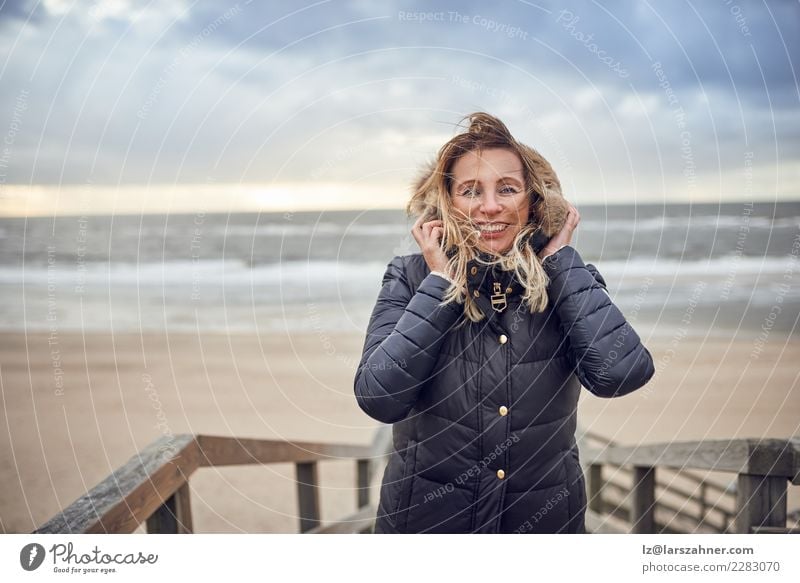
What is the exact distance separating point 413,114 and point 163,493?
139cm

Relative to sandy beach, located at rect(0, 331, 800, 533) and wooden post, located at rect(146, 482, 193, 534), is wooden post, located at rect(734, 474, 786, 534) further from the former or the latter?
sandy beach, located at rect(0, 331, 800, 533)

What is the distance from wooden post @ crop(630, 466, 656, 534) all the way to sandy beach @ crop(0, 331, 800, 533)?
1.49 meters

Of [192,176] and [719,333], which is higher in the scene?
[192,176]

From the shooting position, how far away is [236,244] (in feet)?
41.7

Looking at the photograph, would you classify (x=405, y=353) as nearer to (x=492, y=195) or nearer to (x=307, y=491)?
(x=492, y=195)

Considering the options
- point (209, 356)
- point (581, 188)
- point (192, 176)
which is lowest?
point (209, 356)

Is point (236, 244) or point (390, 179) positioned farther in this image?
point (236, 244)

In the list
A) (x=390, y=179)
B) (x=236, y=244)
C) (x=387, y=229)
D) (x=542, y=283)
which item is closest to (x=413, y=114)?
(x=390, y=179)

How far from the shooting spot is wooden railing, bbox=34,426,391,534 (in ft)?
5.38

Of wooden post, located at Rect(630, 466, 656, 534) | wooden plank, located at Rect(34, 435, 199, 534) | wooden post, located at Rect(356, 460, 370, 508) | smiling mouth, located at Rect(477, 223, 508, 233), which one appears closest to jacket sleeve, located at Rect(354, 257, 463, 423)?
smiling mouth, located at Rect(477, 223, 508, 233)

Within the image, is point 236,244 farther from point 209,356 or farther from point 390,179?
point 390,179

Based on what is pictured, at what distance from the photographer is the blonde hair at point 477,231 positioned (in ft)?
5.16

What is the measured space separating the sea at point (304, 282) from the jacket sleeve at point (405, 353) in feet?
9.08

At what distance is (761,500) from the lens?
→ 1896 mm
